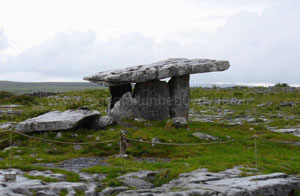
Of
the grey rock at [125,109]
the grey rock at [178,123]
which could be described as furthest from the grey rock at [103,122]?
the grey rock at [178,123]

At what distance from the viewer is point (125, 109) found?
2431 cm

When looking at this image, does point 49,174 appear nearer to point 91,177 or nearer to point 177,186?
point 91,177

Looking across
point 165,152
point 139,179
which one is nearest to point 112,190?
point 139,179

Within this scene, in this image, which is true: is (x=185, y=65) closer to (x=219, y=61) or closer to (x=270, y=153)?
(x=219, y=61)

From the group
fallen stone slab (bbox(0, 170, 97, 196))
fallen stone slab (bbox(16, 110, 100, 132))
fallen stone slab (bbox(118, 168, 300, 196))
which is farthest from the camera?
fallen stone slab (bbox(16, 110, 100, 132))

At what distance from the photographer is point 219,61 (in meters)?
25.4

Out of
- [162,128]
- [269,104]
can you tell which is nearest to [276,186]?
[162,128]

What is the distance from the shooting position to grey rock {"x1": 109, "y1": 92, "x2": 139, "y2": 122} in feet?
79.4

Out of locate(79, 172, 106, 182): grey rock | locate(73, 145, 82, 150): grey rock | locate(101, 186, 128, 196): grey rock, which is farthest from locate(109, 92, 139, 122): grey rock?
locate(101, 186, 128, 196): grey rock

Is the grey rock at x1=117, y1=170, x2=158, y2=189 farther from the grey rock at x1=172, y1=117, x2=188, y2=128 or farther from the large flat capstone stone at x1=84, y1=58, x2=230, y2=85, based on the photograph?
the large flat capstone stone at x1=84, y1=58, x2=230, y2=85

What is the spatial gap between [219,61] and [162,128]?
6.36m

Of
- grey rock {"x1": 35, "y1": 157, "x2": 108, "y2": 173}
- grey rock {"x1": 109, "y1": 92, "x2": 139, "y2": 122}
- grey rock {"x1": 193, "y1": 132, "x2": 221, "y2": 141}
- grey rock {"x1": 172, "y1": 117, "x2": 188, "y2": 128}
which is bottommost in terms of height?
grey rock {"x1": 35, "y1": 157, "x2": 108, "y2": 173}

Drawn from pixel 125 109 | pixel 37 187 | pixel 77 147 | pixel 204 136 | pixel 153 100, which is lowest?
pixel 37 187

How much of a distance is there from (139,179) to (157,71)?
11.7 m
